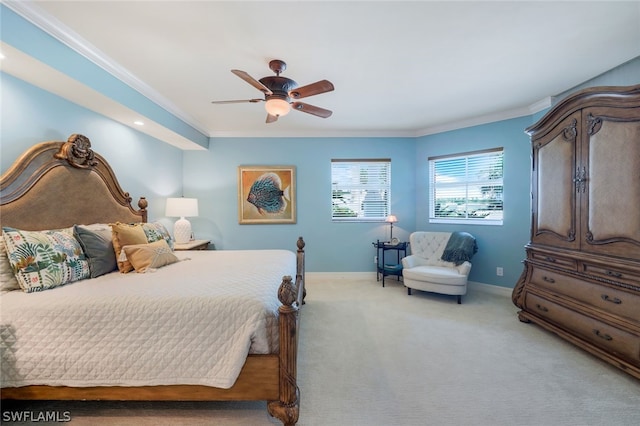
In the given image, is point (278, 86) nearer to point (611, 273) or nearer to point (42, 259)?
point (42, 259)

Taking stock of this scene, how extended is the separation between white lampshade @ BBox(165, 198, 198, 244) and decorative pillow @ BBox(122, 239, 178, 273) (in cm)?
140

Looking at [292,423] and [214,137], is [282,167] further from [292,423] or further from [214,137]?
[292,423]

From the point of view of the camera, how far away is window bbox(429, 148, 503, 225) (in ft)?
13.0

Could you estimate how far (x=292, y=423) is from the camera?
154cm

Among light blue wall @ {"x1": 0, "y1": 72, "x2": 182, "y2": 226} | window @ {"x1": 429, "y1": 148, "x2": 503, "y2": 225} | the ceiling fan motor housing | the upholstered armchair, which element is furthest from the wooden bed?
window @ {"x1": 429, "y1": 148, "x2": 503, "y2": 225}

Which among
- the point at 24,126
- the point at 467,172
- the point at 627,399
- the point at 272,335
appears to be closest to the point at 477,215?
the point at 467,172

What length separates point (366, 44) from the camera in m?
2.13

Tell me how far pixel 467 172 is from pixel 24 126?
5170 millimetres

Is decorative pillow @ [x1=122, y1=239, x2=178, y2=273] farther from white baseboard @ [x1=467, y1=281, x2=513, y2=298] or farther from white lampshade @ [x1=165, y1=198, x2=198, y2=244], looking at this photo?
white baseboard @ [x1=467, y1=281, x2=513, y2=298]

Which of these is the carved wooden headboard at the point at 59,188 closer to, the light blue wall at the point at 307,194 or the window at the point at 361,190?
the light blue wall at the point at 307,194

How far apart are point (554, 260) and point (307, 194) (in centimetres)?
336

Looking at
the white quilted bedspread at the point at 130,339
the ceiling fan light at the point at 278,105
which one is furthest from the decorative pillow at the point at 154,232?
the ceiling fan light at the point at 278,105

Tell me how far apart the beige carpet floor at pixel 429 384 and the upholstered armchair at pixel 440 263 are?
Result: 21.7 inches

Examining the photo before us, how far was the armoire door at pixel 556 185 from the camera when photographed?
2.42 meters
